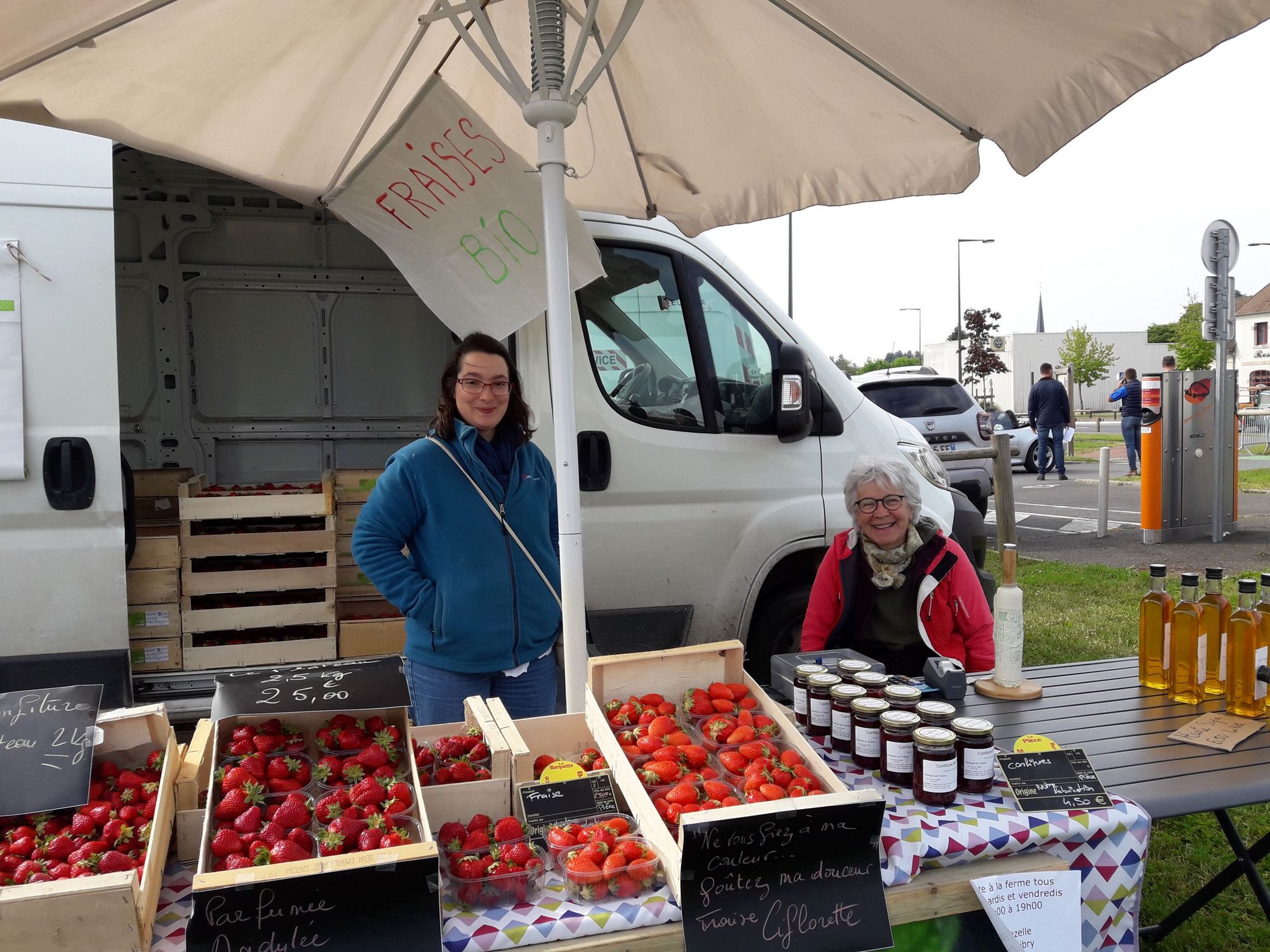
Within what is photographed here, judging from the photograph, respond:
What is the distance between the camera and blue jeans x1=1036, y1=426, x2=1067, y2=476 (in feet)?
55.1

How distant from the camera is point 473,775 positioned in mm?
1824

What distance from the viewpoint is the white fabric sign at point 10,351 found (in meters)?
3.29

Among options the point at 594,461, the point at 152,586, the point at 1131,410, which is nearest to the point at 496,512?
the point at 594,461

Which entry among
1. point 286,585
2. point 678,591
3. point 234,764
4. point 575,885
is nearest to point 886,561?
point 678,591

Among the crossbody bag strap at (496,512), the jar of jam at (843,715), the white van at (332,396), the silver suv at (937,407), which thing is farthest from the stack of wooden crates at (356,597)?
the silver suv at (937,407)

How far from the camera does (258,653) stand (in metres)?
4.26

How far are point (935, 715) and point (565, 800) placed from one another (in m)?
0.75

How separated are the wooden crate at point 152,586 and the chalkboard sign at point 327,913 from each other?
126 inches

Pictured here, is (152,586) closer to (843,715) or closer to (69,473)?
(69,473)

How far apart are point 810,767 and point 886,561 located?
141cm

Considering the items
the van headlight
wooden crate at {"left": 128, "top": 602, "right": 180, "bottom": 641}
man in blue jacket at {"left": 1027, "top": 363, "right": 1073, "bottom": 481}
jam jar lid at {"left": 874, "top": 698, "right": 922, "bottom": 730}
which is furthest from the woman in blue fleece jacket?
man in blue jacket at {"left": 1027, "top": 363, "right": 1073, "bottom": 481}

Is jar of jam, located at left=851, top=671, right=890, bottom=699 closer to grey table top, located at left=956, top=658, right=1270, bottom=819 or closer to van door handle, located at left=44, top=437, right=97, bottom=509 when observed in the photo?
grey table top, located at left=956, top=658, right=1270, bottom=819

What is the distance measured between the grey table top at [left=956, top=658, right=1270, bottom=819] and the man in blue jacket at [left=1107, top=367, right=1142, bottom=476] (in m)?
13.0

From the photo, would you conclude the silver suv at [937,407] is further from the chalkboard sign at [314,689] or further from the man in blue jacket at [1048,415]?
the chalkboard sign at [314,689]
